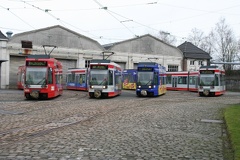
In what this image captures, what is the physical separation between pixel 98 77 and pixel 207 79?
40.4ft

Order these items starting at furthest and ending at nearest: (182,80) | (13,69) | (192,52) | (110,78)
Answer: (192,52) → (182,80) → (13,69) → (110,78)

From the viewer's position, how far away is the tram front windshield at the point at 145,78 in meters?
29.9

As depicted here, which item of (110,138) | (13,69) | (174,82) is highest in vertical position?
(13,69)

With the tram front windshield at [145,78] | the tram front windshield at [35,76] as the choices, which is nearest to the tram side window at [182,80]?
the tram front windshield at [145,78]

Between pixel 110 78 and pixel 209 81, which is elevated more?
pixel 110 78

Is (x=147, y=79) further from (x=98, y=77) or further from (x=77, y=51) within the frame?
(x=77, y=51)

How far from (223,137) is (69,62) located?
143ft

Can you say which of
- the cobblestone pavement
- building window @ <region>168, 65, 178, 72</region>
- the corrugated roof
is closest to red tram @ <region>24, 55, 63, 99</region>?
the cobblestone pavement

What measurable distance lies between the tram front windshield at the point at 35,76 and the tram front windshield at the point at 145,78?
364 inches

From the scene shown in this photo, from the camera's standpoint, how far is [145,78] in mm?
29953

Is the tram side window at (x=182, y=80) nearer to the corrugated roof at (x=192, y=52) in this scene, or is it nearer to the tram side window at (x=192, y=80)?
the tram side window at (x=192, y=80)

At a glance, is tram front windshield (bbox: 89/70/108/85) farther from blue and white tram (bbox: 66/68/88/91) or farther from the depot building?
the depot building

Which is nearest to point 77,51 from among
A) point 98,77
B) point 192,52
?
point 98,77

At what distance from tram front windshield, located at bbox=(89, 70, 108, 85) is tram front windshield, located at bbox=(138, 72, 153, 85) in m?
4.27
